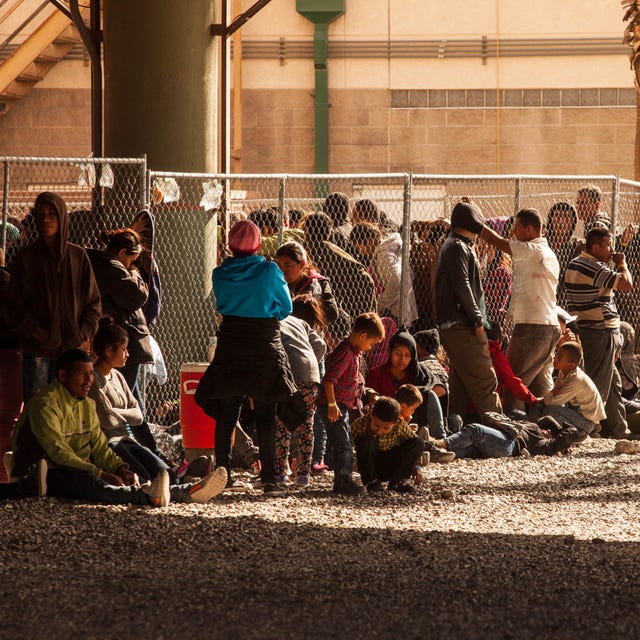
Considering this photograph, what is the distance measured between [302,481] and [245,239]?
64.7 inches

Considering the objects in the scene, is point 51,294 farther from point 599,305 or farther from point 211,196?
point 599,305

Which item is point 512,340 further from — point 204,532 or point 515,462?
point 204,532

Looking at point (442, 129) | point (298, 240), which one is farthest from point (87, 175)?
point (442, 129)

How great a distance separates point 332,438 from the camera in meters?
9.02

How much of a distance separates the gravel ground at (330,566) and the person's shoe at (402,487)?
94mm

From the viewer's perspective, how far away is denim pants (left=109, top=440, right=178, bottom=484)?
28.2ft

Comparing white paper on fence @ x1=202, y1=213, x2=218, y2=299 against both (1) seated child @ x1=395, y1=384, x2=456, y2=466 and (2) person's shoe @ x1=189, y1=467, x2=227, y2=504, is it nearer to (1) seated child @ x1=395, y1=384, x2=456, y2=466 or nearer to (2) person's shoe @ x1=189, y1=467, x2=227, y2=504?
(1) seated child @ x1=395, y1=384, x2=456, y2=466

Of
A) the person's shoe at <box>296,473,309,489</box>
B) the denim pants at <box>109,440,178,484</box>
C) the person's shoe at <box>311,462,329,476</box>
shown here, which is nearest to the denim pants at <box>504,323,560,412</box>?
the person's shoe at <box>311,462,329,476</box>

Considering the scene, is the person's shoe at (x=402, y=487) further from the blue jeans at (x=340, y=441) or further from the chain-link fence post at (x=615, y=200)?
the chain-link fence post at (x=615, y=200)

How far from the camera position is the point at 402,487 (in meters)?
9.00

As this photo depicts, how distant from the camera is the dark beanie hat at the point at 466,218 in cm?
1084

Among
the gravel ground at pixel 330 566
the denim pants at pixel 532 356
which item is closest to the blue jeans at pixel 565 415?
the denim pants at pixel 532 356

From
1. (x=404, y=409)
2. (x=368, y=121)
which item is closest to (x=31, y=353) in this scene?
(x=404, y=409)

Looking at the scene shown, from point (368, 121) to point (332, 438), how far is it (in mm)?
16979
